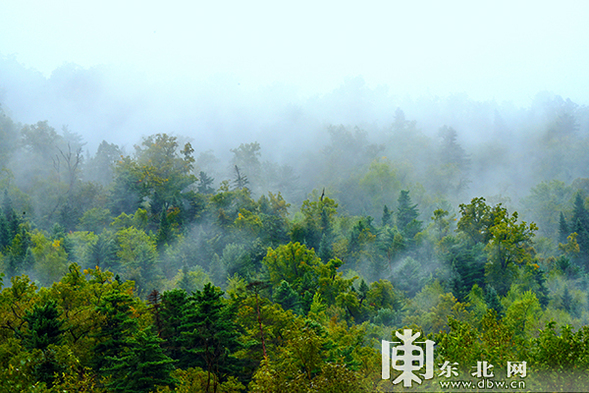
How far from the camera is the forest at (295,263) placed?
85.6ft

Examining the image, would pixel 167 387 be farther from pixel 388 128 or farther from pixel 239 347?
pixel 388 128

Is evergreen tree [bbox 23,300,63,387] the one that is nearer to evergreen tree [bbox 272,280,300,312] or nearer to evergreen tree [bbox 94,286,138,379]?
evergreen tree [bbox 94,286,138,379]

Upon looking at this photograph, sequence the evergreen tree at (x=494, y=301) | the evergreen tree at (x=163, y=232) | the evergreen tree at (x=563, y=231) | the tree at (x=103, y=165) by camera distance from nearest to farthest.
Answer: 1. the evergreen tree at (x=494, y=301)
2. the evergreen tree at (x=163, y=232)
3. the evergreen tree at (x=563, y=231)
4. the tree at (x=103, y=165)

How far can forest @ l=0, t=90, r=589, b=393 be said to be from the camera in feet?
85.6

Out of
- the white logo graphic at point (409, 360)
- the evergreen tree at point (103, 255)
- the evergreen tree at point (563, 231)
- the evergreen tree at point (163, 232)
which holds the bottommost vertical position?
the white logo graphic at point (409, 360)

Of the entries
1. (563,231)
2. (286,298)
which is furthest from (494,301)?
(563,231)

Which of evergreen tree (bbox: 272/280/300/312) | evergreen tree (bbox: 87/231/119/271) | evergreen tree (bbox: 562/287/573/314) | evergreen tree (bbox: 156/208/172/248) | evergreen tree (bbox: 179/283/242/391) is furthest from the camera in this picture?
evergreen tree (bbox: 156/208/172/248)

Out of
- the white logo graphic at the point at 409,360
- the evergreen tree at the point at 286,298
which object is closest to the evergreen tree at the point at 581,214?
the evergreen tree at the point at 286,298

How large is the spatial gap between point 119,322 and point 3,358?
6.03 meters

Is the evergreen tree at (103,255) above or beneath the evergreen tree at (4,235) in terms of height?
beneath

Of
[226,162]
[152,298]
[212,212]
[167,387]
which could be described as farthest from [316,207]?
[226,162]

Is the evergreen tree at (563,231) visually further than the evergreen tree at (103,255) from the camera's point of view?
Yes

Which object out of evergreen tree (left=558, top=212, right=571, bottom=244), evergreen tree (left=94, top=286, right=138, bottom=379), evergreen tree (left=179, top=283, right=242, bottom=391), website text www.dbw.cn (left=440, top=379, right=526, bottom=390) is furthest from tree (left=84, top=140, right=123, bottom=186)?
website text www.dbw.cn (left=440, top=379, right=526, bottom=390)

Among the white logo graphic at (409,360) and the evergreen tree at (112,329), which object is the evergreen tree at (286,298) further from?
the white logo graphic at (409,360)
